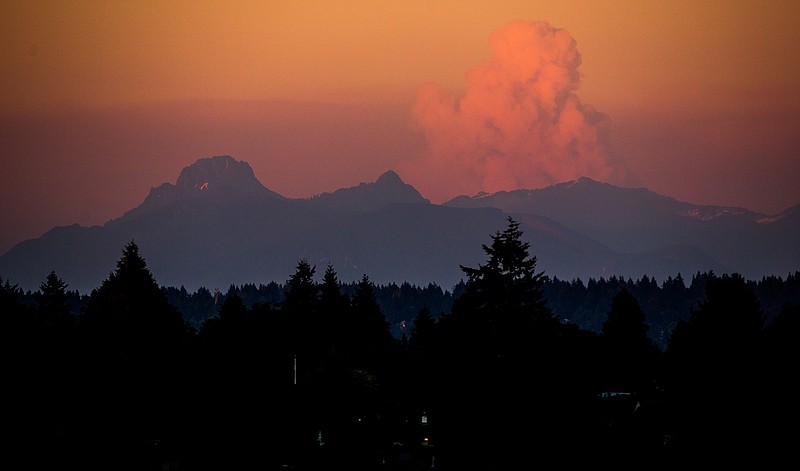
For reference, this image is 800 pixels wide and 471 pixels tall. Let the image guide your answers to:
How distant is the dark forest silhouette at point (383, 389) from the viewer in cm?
5803

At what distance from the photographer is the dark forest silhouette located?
58.0 meters

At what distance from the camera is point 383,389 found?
274 feet

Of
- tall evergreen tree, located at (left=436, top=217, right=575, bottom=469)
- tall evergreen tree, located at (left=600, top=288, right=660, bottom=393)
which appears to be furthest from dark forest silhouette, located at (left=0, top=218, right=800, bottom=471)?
tall evergreen tree, located at (left=600, top=288, right=660, bottom=393)

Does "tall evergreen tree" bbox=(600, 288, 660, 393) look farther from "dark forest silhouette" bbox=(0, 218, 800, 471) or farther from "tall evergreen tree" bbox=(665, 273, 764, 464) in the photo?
"tall evergreen tree" bbox=(665, 273, 764, 464)

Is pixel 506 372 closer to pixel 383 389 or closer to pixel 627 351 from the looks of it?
pixel 383 389

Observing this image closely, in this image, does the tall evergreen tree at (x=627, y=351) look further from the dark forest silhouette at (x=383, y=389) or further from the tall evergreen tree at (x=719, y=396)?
the tall evergreen tree at (x=719, y=396)

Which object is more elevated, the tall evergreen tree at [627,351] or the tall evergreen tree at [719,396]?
the tall evergreen tree at [627,351]

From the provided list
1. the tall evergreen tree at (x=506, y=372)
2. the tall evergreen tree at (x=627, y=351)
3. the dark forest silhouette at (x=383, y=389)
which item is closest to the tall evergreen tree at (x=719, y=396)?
the dark forest silhouette at (x=383, y=389)

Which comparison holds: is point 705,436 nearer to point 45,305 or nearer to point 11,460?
point 11,460

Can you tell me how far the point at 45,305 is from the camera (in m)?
134

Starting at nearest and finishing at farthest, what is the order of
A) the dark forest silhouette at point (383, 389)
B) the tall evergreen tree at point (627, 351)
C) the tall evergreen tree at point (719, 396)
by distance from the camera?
the tall evergreen tree at point (719, 396) → the dark forest silhouette at point (383, 389) → the tall evergreen tree at point (627, 351)

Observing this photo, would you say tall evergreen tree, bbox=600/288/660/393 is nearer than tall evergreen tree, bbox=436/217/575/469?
No

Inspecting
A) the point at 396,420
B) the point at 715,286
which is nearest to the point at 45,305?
the point at 396,420

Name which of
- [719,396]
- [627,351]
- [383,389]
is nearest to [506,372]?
[719,396]
